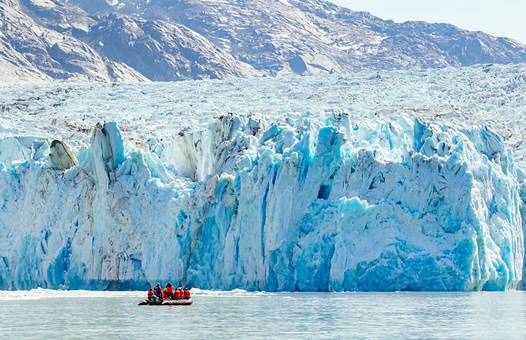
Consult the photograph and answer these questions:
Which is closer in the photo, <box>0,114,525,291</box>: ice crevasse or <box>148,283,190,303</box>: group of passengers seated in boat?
<box>148,283,190,303</box>: group of passengers seated in boat

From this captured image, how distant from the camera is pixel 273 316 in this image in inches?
1020

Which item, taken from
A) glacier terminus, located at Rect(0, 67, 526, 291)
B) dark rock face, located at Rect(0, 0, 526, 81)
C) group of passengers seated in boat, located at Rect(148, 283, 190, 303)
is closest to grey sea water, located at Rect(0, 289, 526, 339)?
group of passengers seated in boat, located at Rect(148, 283, 190, 303)

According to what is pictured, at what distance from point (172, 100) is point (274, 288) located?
30.3 m

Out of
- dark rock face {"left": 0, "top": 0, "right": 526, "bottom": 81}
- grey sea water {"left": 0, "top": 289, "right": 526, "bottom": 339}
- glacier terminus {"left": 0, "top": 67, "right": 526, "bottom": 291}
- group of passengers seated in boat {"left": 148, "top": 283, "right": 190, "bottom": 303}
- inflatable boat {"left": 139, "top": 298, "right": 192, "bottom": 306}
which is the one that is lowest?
grey sea water {"left": 0, "top": 289, "right": 526, "bottom": 339}

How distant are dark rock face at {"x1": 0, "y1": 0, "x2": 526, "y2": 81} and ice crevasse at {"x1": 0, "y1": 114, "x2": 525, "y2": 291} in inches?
3093

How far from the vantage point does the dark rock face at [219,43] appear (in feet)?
440

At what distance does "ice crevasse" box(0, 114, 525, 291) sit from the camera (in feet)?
109

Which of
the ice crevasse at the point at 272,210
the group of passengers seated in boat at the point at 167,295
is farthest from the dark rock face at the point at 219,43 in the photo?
the group of passengers seated in boat at the point at 167,295

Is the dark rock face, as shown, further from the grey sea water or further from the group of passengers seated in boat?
the grey sea water

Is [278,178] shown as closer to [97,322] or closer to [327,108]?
[97,322]

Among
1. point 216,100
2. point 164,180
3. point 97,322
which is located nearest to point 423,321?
point 97,322

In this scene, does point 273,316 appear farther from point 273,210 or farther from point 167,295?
point 273,210

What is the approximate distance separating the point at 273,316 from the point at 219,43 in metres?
152

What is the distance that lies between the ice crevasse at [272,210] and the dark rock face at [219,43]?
78.6 meters
